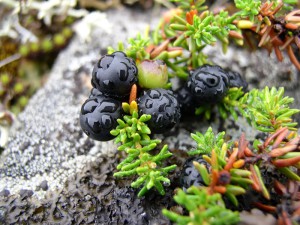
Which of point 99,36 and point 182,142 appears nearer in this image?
point 182,142

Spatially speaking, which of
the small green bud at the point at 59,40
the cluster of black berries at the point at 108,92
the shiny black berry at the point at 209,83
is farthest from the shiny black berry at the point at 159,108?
the small green bud at the point at 59,40

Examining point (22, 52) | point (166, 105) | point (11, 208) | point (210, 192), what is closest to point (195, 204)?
point (210, 192)

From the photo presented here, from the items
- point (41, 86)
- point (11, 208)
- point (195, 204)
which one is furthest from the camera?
point (41, 86)

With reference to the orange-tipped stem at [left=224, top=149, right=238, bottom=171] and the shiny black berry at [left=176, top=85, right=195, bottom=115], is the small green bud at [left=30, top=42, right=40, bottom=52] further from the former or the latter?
the orange-tipped stem at [left=224, top=149, right=238, bottom=171]

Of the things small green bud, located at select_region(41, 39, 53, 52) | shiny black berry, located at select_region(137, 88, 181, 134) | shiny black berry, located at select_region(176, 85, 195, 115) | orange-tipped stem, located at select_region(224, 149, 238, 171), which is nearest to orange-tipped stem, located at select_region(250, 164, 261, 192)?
orange-tipped stem, located at select_region(224, 149, 238, 171)

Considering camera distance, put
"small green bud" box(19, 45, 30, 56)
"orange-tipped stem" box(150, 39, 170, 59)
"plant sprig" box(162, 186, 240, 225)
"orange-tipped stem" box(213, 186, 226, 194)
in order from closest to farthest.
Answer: "plant sprig" box(162, 186, 240, 225) → "orange-tipped stem" box(213, 186, 226, 194) → "orange-tipped stem" box(150, 39, 170, 59) → "small green bud" box(19, 45, 30, 56)

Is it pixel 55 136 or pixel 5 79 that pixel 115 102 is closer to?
pixel 55 136

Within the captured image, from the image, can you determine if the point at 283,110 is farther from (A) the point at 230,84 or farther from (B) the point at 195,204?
(B) the point at 195,204

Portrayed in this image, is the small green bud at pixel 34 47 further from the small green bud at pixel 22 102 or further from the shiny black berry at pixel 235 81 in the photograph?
the shiny black berry at pixel 235 81
